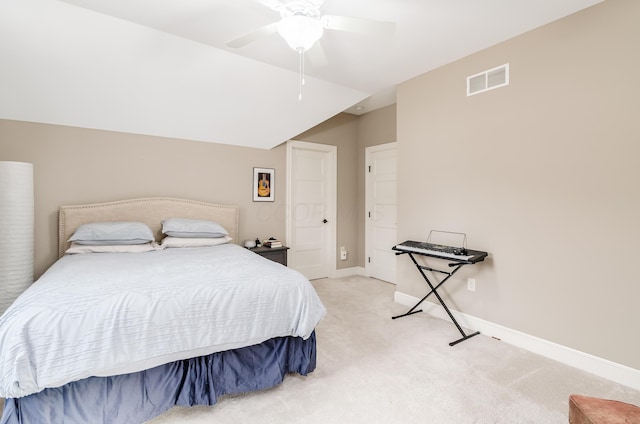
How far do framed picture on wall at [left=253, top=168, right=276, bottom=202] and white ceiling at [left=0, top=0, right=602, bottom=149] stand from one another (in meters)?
0.65

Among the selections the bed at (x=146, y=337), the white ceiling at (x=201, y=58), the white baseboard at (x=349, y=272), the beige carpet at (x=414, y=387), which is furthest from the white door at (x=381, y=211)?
the bed at (x=146, y=337)

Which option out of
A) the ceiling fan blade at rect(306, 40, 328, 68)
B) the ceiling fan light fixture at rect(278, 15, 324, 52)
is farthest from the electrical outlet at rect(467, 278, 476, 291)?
the ceiling fan light fixture at rect(278, 15, 324, 52)

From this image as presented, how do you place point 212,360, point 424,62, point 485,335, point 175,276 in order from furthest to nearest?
point 424,62 → point 485,335 → point 175,276 → point 212,360

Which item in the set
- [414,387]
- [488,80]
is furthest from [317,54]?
[414,387]

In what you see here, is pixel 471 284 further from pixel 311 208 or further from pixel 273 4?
pixel 273 4

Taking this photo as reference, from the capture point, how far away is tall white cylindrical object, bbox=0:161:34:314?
2518mm

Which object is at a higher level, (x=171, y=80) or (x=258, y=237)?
(x=171, y=80)

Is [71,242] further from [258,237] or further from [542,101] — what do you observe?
[542,101]

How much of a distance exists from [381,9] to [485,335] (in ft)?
9.53

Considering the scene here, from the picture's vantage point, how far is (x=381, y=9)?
2.29 meters

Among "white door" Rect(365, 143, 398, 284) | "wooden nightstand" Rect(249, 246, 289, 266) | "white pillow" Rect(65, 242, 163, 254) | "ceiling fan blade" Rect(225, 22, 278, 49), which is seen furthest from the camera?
"white door" Rect(365, 143, 398, 284)

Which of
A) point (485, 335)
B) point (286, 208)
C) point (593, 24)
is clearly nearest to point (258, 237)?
point (286, 208)

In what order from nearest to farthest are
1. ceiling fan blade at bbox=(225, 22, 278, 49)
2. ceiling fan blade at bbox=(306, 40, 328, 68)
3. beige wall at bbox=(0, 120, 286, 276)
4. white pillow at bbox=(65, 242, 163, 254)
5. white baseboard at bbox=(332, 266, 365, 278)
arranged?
ceiling fan blade at bbox=(225, 22, 278, 49)
ceiling fan blade at bbox=(306, 40, 328, 68)
white pillow at bbox=(65, 242, 163, 254)
beige wall at bbox=(0, 120, 286, 276)
white baseboard at bbox=(332, 266, 365, 278)

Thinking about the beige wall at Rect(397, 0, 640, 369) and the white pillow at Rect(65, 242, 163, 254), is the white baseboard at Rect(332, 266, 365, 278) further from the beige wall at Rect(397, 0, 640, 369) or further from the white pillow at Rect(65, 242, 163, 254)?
the white pillow at Rect(65, 242, 163, 254)
